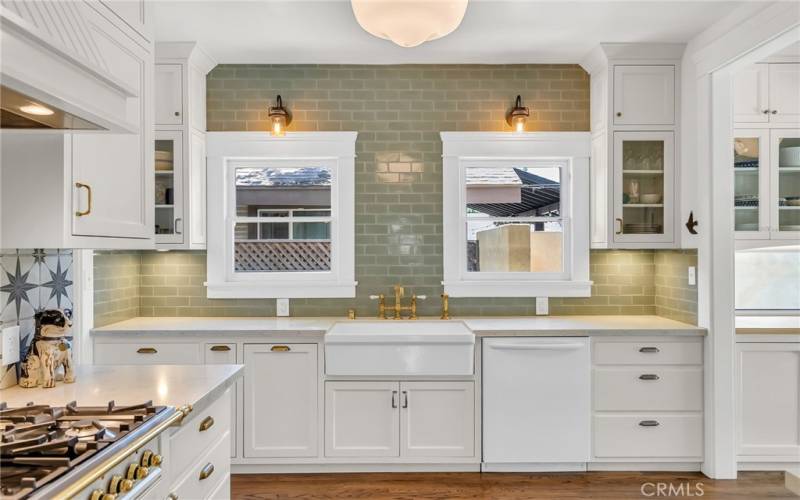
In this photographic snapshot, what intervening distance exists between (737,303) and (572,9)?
2.41m

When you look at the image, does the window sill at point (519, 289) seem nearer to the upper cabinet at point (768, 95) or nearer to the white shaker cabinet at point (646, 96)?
the white shaker cabinet at point (646, 96)

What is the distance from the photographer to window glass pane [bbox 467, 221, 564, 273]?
381cm

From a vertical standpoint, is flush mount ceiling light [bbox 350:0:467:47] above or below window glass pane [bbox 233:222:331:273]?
above

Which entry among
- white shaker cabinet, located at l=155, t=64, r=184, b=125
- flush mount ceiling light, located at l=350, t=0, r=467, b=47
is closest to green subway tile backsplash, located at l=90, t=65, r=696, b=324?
white shaker cabinet, located at l=155, t=64, r=184, b=125

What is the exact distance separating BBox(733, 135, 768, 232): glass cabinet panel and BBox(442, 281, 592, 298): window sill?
1.04 meters

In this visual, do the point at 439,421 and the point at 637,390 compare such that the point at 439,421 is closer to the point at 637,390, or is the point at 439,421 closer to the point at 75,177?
the point at 637,390

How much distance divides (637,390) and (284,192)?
8.73 feet

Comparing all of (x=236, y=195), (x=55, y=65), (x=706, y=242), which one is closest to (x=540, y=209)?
(x=706, y=242)

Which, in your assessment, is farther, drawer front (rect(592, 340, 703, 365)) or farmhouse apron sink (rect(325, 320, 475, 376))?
drawer front (rect(592, 340, 703, 365))

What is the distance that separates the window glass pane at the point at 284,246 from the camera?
3.78 metres

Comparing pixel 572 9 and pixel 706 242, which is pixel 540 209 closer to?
pixel 706 242

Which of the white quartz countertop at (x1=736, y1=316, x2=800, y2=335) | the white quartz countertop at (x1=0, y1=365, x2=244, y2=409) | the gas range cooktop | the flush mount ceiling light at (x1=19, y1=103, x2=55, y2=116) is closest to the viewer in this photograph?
the gas range cooktop

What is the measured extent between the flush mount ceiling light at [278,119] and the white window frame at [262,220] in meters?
0.08

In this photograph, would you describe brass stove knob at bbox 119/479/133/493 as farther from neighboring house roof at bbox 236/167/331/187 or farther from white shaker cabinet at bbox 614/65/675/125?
white shaker cabinet at bbox 614/65/675/125
